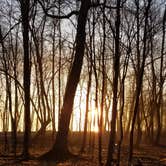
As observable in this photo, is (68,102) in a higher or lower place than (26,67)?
lower

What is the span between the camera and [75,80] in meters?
15.3

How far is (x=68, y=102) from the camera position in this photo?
1507 centimetres

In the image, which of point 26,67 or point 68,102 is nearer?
point 26,67

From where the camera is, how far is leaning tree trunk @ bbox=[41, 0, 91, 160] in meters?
14.8

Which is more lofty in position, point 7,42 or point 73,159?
point 7,42

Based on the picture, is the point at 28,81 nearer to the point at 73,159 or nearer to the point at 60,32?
the point at 73,159

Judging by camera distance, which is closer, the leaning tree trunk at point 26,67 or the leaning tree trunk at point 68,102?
the leaning tree trunk at point 26,67

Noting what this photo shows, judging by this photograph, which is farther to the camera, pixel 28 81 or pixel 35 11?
pixel 35 11

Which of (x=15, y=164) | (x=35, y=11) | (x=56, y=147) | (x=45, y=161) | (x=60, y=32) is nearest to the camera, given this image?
(x=15, y=164)

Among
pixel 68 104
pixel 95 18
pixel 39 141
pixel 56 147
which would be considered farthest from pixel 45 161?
pixel 39 141

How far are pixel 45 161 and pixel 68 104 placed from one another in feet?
8.43

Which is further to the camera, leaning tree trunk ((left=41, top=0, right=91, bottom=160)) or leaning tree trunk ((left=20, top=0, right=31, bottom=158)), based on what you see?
leaning tree trunk ((left=41, top=0, right=91, bottom=160))

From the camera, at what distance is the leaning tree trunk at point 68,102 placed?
14.8 m

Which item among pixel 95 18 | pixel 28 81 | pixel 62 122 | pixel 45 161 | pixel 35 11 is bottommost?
pixel 45 161
